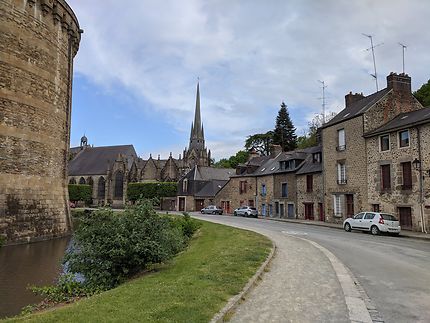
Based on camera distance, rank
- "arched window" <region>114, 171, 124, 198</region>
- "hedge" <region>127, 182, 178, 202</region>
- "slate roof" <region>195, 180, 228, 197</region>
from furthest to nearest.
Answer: "arched window" <region>114, 171, 124, 198</region> < "hedge" <region>127, 182, 178, 202</region> < "slate roof" <region>195, 180, 228, 197</region>

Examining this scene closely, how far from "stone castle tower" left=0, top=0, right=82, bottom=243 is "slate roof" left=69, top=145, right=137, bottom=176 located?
170 feet

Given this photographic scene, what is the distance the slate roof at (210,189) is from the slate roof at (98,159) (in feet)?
81.1

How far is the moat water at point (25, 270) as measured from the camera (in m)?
8.77

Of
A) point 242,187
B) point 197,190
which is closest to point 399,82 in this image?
point 242,187

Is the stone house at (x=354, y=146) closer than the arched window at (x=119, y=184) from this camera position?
Yes

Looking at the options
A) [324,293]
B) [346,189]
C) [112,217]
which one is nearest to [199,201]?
[346,189]

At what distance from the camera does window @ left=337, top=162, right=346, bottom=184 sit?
2753 cm

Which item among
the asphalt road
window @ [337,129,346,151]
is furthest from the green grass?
window @ [337,129,346,151]

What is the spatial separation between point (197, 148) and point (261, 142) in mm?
17775

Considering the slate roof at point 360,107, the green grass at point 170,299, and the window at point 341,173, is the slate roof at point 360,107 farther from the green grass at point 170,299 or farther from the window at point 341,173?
the green grass at point 170,299

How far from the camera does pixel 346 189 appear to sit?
27109 millimetres

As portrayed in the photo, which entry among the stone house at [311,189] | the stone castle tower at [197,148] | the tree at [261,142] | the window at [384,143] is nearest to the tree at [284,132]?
the tree at [261,142]

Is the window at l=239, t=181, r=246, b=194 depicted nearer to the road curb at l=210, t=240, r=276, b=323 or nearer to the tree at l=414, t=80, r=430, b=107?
the tree at l=414, t=80, r=430, b=107

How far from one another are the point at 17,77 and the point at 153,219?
12693 millimetres
